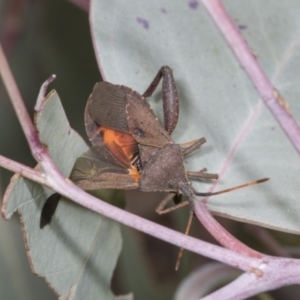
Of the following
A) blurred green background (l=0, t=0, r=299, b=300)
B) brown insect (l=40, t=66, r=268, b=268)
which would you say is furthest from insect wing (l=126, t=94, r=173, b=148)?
blurred green background (l=0, t=0, r=299, b=300)

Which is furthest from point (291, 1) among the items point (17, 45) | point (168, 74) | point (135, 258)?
point (17, 45)

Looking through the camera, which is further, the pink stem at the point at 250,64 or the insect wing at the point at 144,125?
the insect wing at the point at 144,125

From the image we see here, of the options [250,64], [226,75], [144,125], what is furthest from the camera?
[144,125]

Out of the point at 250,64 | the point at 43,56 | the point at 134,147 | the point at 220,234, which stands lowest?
the point at 220,234

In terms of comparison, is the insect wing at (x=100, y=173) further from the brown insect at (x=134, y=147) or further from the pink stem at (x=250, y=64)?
the pink stem at (x=250, y=64)

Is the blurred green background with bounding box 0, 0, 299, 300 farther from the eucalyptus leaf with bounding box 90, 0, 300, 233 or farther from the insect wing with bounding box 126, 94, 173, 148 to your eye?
the eucalyptus leaf with bounding box 90, 0, 300, 233

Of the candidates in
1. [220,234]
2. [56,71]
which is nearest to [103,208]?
[220,234]

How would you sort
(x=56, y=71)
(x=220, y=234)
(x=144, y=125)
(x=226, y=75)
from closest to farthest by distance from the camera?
(x=220, y=234), (x=226, y=75), (x=144, y=125), (x=56, y=71)

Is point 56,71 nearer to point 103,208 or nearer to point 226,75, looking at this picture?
point 226,75

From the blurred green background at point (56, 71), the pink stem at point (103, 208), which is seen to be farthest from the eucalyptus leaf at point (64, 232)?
the blurred green background at point (56, 71)
